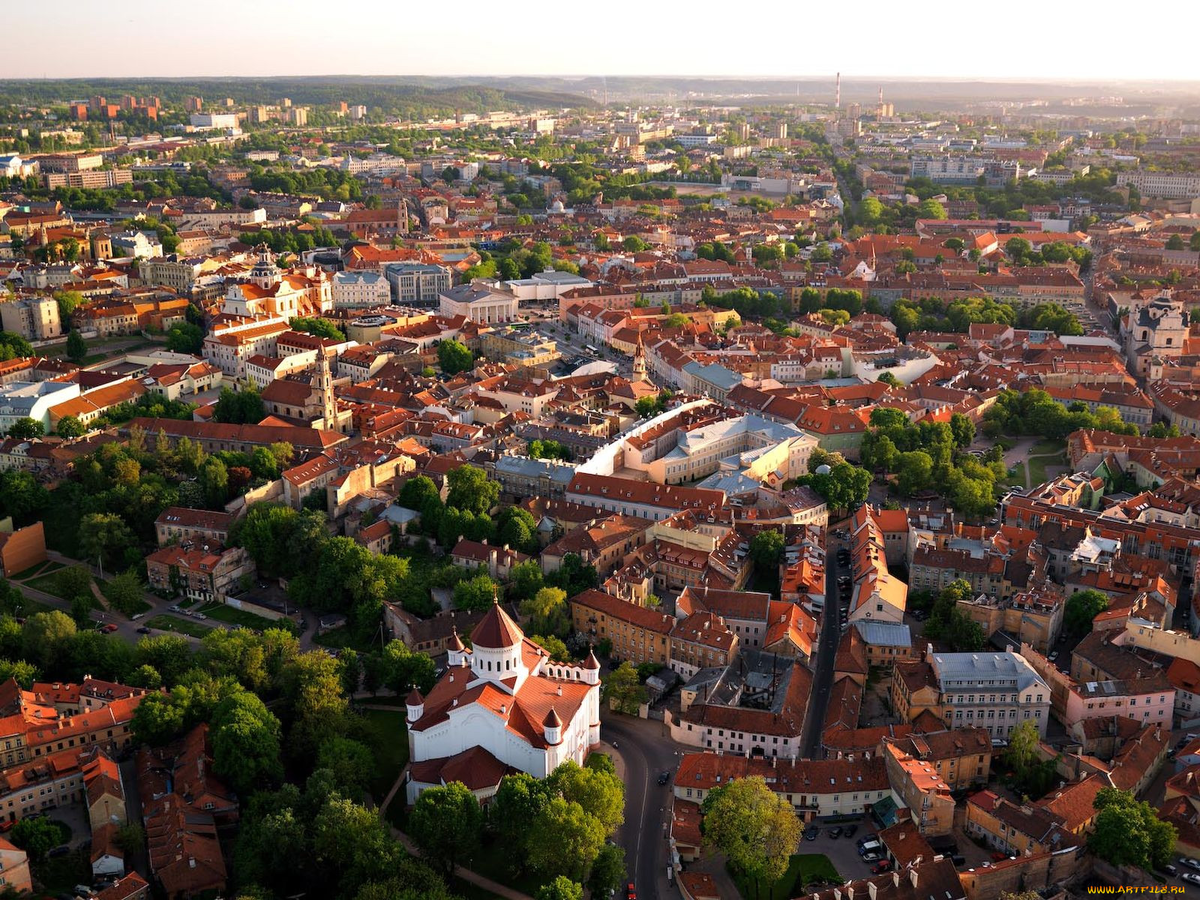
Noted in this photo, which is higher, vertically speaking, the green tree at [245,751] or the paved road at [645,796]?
the green tree at [245,751]

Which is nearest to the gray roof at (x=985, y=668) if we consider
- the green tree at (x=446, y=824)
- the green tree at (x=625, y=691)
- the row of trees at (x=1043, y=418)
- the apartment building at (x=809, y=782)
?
the apartment building at (x=809, y=782)

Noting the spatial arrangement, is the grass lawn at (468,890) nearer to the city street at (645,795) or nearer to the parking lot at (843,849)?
the city street at (645,795)

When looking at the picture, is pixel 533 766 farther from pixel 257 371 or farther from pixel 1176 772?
pixel 257 371

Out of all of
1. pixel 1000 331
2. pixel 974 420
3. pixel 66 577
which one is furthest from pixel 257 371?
pixel 1000 331

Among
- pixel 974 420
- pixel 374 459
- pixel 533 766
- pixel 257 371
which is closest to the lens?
pixel 533 766

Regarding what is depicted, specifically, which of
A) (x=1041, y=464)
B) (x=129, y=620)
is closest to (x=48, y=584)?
(x=129, y=620)

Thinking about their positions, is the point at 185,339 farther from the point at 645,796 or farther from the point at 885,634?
the point at 645,796

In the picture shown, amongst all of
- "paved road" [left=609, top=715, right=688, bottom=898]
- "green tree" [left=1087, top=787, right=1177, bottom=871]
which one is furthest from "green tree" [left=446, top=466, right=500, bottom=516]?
"green tree" [left=1087, top=787, right=1177, bottom=871]
